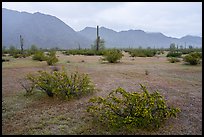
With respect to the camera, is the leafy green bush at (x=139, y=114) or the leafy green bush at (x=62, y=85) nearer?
the leafy green bush at (x=139, y=114)

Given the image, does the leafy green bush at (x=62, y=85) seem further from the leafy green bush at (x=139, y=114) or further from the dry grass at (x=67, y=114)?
the leafy green bush at (x=139, y=114)

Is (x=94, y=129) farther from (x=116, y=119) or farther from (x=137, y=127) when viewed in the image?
(x=137, y=127)

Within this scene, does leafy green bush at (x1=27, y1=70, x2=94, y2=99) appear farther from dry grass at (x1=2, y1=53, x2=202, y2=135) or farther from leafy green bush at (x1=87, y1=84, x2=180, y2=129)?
leafy green bush at (x1=87, y1=84, x2=180, y2=129)

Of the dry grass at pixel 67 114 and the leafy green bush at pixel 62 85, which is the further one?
the leafy green bush at pixel 62 85

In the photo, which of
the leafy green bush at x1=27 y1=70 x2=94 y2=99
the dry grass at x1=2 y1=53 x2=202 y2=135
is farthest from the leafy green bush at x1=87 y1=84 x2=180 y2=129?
the leafy green bush at x1=27 y1=70 x2=94 y2=99

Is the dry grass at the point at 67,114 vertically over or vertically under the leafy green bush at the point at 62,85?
under

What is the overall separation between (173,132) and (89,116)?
7.55 feet

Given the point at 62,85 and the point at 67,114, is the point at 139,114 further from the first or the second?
the point at 62,85

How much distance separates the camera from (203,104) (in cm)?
830

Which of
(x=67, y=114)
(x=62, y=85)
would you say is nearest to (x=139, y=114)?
(x=67, y=114)

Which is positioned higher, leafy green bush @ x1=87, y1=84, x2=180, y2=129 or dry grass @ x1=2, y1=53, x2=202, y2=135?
leafy green bush @ x1=87, y1=84, x2=180, y2=129

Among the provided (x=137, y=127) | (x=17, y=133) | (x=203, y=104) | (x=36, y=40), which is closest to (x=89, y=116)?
(x=137, y=127)

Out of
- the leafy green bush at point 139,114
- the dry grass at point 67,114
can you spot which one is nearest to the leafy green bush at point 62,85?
the dry grass at point 67,114

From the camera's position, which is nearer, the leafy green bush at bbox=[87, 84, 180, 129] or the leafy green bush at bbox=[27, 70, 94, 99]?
the leafy green bush at bbox=[87, 84, 180, 129]
